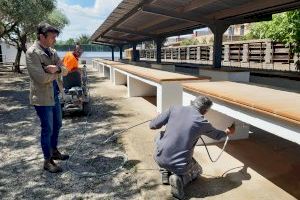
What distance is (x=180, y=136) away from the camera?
419cm

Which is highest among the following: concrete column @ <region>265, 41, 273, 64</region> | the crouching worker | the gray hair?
concrete column @ <region>265, 41, 273, 64</region>

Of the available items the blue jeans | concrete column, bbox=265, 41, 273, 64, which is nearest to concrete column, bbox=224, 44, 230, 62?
concrete column, bbox=265, 41, 273, 64

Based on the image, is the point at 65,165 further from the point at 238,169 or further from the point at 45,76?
the point at 238,169

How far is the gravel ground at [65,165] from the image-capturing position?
4.58m

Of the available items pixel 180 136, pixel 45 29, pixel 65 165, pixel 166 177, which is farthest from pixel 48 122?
pixel 180 136

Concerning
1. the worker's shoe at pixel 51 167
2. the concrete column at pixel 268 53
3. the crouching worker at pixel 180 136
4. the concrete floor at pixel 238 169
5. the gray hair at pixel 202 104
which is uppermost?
the concrete column at pixel 268 53

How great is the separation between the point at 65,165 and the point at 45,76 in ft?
5.68

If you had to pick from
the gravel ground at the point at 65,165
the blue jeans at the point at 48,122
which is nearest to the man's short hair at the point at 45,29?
the blue jeans at the point at 48,122

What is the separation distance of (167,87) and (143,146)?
2117 mm

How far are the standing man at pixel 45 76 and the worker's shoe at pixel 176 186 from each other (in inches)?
81.0

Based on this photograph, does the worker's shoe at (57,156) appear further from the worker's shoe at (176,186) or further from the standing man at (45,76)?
the worker's shoe at (176,186)

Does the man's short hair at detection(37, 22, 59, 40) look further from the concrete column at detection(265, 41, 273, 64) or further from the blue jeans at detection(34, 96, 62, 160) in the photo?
the concrete column at detection(265, 41, 273, 64)

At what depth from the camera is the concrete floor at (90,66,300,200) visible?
4.52 metres

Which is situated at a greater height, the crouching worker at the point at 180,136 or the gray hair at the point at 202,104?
the gray hair at the point at 202,104
